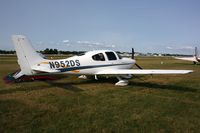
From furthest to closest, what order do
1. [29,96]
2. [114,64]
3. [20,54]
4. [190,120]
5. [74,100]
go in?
[114,64], [20,54], [29,96], [74,100], [190,120]

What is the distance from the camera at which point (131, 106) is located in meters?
6.11

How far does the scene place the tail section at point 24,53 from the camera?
8219mm

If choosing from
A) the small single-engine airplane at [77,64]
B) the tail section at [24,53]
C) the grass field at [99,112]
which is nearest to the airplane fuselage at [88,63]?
the small single-engine airplane at [77,64]

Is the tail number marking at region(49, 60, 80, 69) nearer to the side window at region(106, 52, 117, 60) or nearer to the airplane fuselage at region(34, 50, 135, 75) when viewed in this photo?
the airplane fuselage at region(34, 50, 135, 75)

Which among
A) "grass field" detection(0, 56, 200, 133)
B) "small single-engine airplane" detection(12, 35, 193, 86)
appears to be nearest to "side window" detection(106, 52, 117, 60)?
"small single-engine airplane" detection(12, 35, 193, 86)

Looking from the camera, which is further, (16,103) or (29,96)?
(29,96)

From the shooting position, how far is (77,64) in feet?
32.0

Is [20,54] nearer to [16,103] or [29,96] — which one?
[29,96]

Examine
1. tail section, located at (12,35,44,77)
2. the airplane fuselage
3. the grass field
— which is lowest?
the grass field

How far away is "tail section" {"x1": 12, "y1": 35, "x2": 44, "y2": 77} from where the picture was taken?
324 inches

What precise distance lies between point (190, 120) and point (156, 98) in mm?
2275

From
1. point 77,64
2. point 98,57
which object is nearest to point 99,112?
point 77,64

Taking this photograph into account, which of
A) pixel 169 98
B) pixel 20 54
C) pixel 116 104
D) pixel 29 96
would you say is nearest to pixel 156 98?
pixel 169 98

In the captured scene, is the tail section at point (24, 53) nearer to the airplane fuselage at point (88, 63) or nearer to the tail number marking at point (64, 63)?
the airplane fuselage at point (88, 63)
